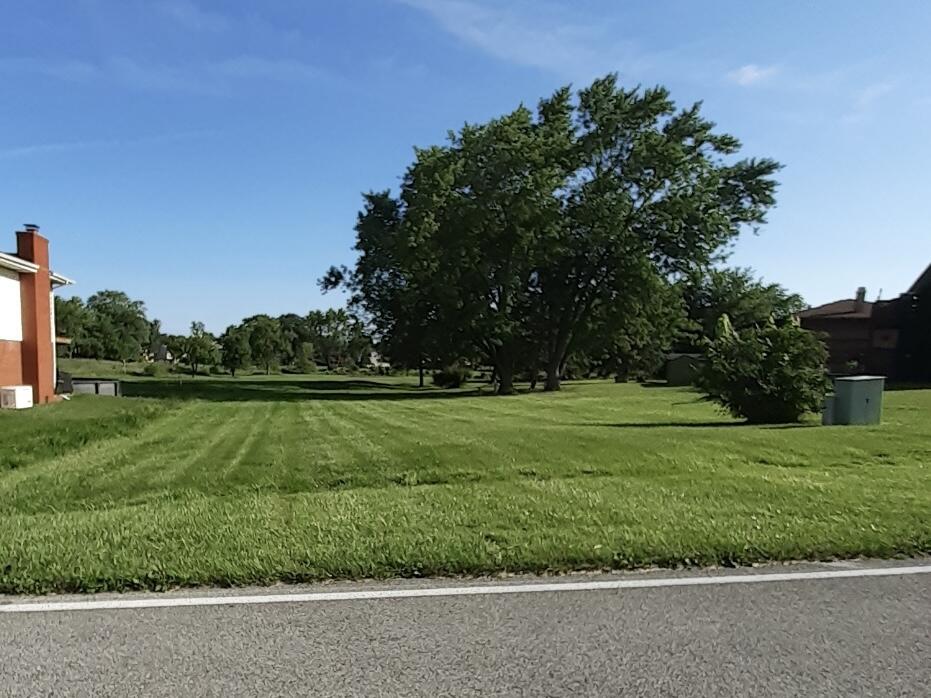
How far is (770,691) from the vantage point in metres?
3.37

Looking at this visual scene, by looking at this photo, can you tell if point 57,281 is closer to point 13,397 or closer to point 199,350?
point 13,397

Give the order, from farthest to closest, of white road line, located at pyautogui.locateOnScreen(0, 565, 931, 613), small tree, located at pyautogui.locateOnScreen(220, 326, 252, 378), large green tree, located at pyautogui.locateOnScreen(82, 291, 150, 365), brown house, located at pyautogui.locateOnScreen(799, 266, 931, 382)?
1. large green tree, located at pyautogui.locateOnScreen(82, 291, 150, 365)
2. small tree, located at pyautogui.locateOnScreen(220, 326, 252, 378)
3. brown house, located at pyautogui.locateOnScreen(799, 266, 931, 382)
4. white road line, located at pyautogui.locateOnScreen(0, 565, 931, 613)

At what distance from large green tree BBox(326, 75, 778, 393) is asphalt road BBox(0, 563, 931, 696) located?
34.4 m

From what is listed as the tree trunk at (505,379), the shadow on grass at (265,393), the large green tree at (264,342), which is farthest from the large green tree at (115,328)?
the tree trunk at (505,379)

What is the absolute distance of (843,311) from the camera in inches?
2029

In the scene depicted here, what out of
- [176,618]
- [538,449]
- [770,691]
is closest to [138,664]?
[176,618]

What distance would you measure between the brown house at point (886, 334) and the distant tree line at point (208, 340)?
35.6 meters

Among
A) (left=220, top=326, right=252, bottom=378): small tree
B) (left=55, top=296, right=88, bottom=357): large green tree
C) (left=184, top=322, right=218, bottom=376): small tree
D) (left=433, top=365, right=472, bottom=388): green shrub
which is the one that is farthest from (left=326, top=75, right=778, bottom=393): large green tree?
(left=55, top=296, right=88, bottom=357): large green tree

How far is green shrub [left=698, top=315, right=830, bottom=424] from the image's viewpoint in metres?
16.2

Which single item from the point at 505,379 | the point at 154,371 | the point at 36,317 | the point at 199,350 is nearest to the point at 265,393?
the point at 505,379

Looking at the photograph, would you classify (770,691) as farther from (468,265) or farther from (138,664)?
(468,265)

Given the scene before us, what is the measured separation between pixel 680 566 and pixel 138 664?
3535mm

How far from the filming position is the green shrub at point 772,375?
16.2m

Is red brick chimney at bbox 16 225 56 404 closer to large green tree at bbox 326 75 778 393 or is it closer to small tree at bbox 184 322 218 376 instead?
large green tree at bbox 326 75 778 393
